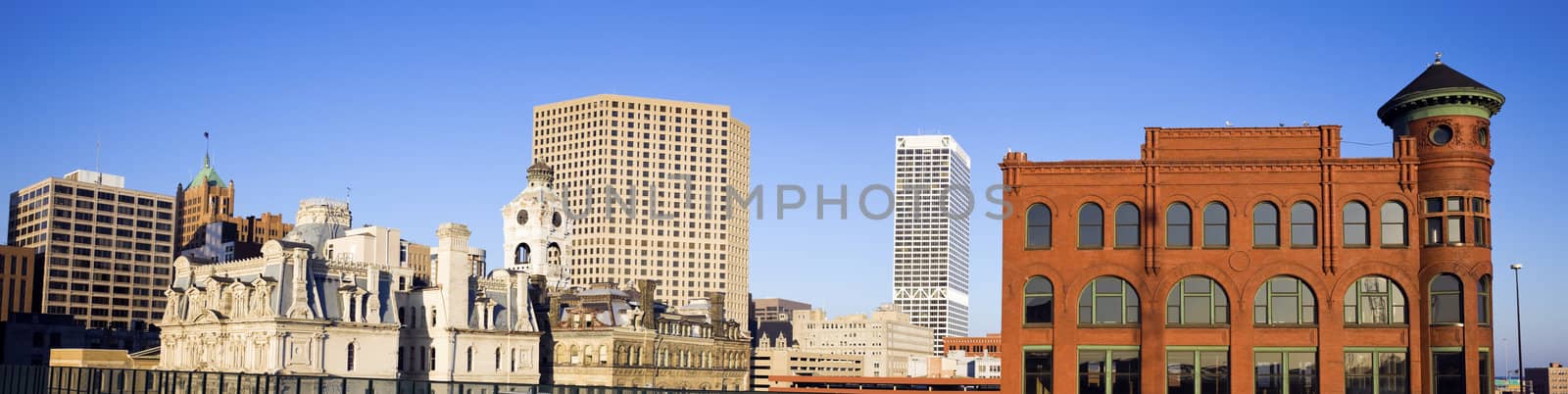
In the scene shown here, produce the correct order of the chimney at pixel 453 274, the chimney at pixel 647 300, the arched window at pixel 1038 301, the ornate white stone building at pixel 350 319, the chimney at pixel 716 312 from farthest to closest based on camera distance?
the chimney at pixel 716 312 < the chimney at pixel 647 300 < the chimney at pixel 453 274 < the ornate white stone building at pixel 350 319 < the arched window at pixel 1038 301

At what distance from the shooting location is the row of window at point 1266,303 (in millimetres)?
49344

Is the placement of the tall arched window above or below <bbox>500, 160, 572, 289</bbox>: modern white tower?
below

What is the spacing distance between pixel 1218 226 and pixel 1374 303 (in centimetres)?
582

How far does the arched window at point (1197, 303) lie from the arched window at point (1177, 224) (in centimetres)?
141

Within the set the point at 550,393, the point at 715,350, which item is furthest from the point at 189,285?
the point at 550,393

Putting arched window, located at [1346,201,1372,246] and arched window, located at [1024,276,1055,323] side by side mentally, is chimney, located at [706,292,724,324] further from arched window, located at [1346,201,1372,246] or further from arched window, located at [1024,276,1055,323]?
arched window, located at [1346,201,1372,246]

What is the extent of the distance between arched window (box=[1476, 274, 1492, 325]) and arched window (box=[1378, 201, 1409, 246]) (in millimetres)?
2947

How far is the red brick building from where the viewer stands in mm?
49281

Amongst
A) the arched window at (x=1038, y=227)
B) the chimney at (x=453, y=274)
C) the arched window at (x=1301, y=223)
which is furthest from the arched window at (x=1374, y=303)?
the chimney at (x=453, y=274)

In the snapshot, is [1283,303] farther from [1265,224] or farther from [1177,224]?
[1177,224]

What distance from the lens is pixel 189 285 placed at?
114 m

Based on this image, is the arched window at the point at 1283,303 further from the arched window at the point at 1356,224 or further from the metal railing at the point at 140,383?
the metal railing at the point at 140,383

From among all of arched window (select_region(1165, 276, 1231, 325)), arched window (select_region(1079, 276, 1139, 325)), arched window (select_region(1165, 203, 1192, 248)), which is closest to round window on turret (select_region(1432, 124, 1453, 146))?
arched window (select_region(1165, 203, 1192, 248))

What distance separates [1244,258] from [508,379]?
85125 millimetres
